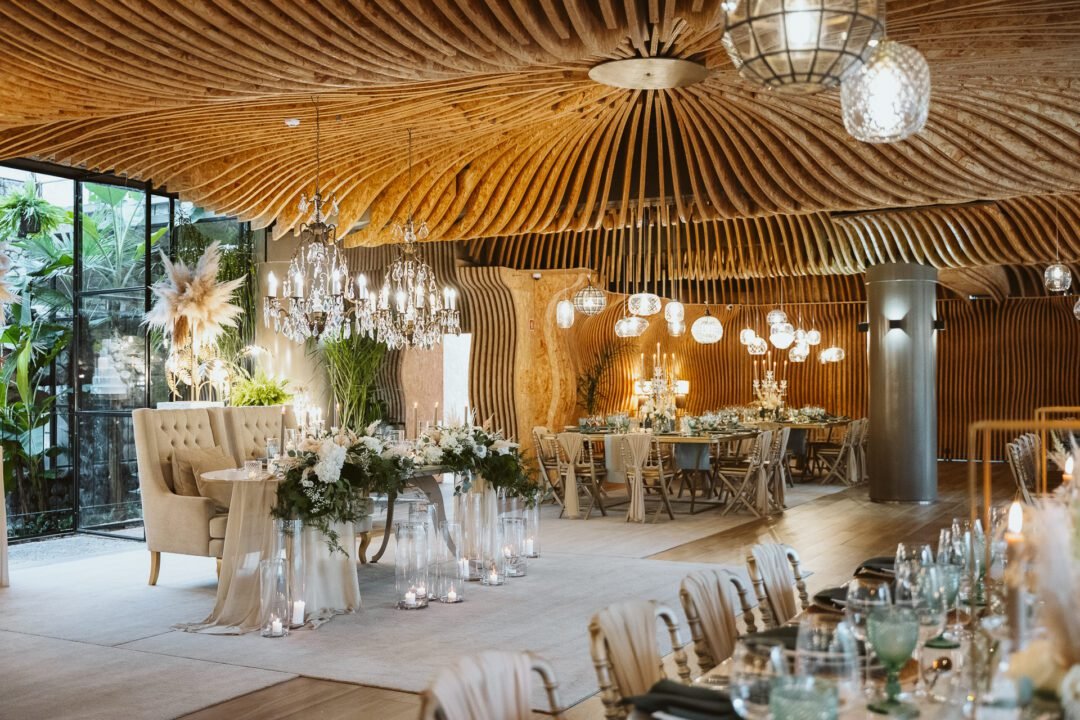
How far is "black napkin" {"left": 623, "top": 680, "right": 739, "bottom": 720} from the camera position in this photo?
2324mm

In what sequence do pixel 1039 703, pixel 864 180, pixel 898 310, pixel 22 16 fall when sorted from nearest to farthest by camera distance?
1. pixel 1039 703
2. pixel 22 16
3. pixel 864 180
4. pixel 898 310

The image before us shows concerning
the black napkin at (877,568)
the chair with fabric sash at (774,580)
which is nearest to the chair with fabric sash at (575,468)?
the chair with fabric sash at (774,580)

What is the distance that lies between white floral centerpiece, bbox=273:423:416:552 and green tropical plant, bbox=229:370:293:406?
573cm

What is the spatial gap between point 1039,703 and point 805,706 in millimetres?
446

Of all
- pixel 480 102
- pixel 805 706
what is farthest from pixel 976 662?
pixel 480 102

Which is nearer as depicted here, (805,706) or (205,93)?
(805,706)

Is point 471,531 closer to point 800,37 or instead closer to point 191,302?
point 191,302

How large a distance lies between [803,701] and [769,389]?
17056mm

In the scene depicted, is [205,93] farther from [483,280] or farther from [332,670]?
[483,280]

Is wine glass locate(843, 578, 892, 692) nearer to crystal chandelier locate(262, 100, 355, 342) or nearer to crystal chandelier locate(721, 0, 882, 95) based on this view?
crystal chandelier locate(721, 0, 882, 95)

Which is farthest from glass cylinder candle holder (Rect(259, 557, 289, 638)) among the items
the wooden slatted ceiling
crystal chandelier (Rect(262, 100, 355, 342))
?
the wooden slatted ceiling

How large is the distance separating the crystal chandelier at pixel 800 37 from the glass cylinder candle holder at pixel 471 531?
20.8 ft

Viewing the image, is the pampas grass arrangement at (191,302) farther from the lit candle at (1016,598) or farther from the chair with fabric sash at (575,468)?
the lit candle at (1016,598)

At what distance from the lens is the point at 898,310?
14047 millimetres
